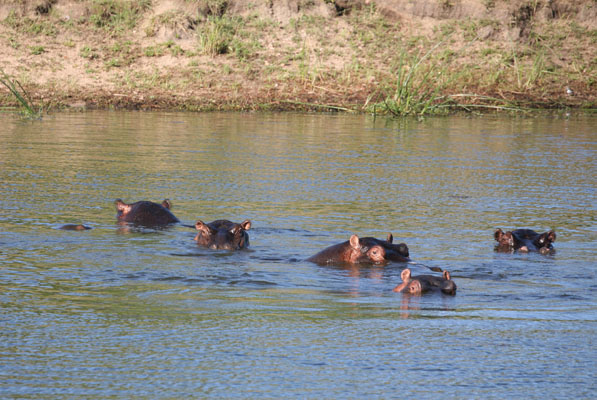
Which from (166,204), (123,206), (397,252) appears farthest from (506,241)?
(123,206)

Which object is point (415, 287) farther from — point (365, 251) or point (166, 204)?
point (166, 204)

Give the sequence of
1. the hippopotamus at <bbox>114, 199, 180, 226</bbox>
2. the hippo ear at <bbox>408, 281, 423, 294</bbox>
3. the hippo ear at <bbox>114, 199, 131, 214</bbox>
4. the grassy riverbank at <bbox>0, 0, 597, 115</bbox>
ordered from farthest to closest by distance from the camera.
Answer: the grassy riverbank at <bbox>0, 0, 597, 115</bbox> → the hippo ear at <bbox>114, 199, 131, 214</bbox> → the hippopotamus at <bbox>114, 199, 180, 226</bbox> → the hippo ear at <bbox>408, 281, 423, 294</bbox>

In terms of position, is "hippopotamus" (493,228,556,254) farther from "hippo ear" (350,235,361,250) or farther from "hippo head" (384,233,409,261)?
"hippo ear" (350,235,361,250)

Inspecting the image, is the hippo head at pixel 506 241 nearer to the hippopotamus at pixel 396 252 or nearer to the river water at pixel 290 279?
the river water at pixel 290 279

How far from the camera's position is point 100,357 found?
306 cm

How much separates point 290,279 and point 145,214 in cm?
187

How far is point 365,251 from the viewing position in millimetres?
5078

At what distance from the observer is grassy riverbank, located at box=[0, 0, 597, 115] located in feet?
56.8

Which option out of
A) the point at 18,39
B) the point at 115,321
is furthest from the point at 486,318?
the point at 18,39

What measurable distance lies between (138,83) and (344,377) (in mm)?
15286

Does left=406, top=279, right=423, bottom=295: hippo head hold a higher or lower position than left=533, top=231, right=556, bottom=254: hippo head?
lower

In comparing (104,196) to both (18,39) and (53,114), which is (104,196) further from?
(18,39)

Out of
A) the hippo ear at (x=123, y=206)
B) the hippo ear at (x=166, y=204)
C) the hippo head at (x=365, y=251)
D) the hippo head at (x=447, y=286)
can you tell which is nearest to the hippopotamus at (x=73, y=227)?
the hippo ear at (x=123, y=206)

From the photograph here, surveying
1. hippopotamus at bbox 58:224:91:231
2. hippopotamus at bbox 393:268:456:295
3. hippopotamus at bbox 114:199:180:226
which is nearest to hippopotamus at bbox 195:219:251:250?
hippopotamus at bbox 114:199:180:226
